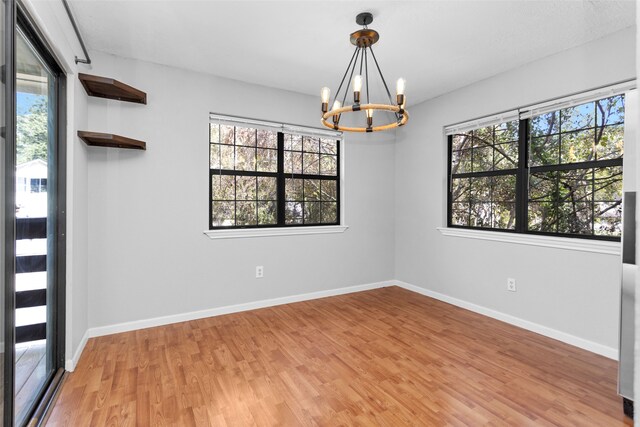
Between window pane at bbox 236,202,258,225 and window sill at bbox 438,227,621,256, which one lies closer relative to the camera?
window sill at bbox 438,227,621,256

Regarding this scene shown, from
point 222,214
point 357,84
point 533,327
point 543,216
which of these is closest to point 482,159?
point 543,216

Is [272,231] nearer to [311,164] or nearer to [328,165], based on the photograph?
[311,164]

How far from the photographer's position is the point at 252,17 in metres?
2.32

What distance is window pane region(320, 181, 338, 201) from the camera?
412 cm

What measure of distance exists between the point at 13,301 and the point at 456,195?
3960 mm

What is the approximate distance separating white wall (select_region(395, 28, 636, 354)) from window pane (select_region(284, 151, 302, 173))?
1.49 meters

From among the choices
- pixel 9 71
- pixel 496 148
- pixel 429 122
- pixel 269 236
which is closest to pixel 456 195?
pixel 496 148

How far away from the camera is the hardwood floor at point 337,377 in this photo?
180 cm

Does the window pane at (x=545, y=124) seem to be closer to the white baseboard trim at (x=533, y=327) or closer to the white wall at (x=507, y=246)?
the white wall at (x=507, y=246)

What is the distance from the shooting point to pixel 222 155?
3.50m

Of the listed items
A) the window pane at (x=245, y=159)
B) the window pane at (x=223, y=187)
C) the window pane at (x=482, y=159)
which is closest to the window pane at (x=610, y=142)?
the window pane at (x=482, y=159)

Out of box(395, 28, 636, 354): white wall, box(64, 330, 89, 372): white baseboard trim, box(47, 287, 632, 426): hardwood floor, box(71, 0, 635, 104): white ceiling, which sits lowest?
box(47, 287, 632, 426): hardwood floor

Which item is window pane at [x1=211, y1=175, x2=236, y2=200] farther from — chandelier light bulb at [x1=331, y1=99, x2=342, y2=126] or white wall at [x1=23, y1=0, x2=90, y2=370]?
chandelier light bulb at [x1=331, y1=99, x2=342, y2=126]

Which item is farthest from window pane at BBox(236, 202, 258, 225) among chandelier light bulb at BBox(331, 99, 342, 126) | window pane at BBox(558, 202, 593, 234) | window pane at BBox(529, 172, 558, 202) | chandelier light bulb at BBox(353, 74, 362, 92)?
window pane at BBox(558, 202, 593, 234)
